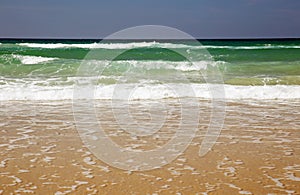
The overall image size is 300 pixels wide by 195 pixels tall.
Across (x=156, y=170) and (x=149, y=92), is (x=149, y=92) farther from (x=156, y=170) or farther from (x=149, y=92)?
(x=156, y=170)

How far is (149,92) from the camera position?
34.9 feet

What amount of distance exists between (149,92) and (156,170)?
20.7ft

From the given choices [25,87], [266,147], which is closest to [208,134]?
[266,147]

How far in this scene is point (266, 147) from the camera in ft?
17.7

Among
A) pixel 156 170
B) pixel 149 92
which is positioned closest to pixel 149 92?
pixel 149 92

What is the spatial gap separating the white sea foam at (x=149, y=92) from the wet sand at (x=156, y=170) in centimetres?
287

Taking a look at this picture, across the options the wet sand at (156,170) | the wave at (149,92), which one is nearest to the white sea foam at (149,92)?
the wave at (149,92)

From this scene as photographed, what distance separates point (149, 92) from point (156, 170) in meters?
6.30

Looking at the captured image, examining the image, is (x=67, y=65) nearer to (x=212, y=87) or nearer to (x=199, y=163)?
(x=212, y=87)

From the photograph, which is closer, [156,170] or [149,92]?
[156,170]

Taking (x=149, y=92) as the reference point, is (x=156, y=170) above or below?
below

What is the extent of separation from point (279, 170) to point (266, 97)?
6.47 meters

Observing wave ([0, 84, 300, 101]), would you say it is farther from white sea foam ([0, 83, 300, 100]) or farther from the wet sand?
the wet sand

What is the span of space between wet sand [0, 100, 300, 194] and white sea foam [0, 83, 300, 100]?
9.43 ft
